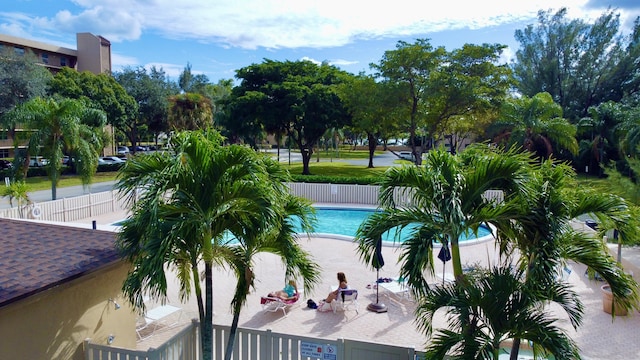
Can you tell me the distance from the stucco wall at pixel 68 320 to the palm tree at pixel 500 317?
14.6 ft

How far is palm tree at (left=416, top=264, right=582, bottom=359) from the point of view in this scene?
4.30 meters

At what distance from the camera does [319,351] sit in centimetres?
600

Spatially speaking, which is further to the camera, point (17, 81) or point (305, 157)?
point (305, 157)

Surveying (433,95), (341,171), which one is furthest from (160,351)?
(341,171)

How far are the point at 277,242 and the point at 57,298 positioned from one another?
Answer: 2.79 metres

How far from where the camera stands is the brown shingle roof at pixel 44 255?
→ 502 cm

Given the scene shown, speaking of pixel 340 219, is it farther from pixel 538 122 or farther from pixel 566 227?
pixel 538 122

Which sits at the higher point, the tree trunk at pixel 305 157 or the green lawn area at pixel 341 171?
the tree trunk at pixel 305 157

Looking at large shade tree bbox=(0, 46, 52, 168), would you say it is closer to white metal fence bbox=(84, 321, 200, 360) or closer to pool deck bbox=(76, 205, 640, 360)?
pool deck bbox=(76, 205, 640, 360)

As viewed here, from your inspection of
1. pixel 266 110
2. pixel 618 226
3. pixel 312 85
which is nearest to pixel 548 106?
pixel 312 85

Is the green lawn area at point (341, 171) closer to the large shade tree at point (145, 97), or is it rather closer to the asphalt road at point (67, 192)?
the asphalt road at point (67, 192)

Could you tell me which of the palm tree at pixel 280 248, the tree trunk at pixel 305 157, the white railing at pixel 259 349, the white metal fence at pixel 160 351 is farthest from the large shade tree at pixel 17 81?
the palm tree at pixel 280 248

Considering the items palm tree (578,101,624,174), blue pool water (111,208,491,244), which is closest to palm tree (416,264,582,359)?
blue pool water (111,208,491,244)

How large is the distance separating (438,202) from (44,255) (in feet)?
16.9
